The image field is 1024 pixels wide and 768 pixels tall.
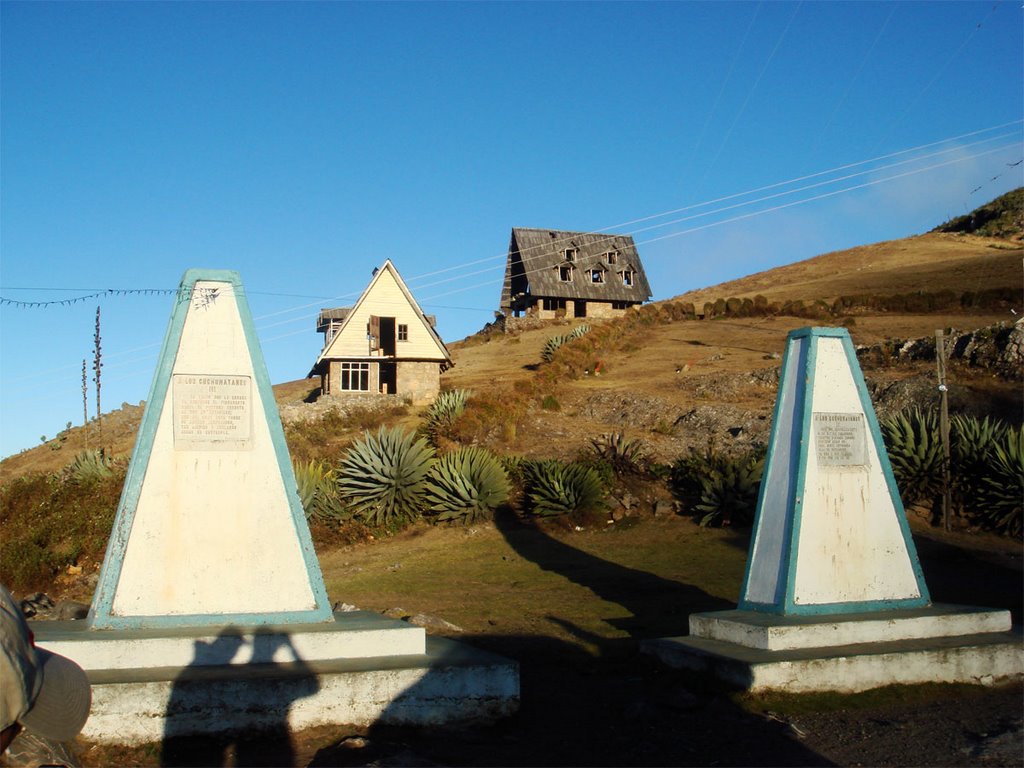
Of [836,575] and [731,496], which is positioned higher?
[731,496]

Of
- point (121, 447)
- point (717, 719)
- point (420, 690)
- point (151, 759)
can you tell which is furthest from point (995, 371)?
point (121, 447)

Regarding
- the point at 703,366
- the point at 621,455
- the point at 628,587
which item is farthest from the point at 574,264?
the point at 628,587

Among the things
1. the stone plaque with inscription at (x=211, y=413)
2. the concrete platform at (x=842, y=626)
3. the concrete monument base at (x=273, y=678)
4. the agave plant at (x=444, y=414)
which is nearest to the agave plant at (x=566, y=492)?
the agave plant at (x=444, y=414)

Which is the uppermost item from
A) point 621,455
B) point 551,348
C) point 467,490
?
point 551,348

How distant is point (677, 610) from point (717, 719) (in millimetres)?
4164

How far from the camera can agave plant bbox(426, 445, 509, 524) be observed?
17391 millimetres

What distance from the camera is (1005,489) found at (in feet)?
45.1

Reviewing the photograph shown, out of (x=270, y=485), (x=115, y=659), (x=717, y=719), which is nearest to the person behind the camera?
(x=115, y=659)

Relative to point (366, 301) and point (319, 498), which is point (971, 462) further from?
point (366, 301)

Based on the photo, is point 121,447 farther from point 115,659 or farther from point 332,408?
point 115,659

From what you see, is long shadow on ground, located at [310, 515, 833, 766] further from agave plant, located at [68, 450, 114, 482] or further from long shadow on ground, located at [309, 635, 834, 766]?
agave plant, located at [68, 450, 114, 482]

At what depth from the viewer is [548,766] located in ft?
18.0

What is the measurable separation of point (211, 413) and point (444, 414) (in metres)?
17.2

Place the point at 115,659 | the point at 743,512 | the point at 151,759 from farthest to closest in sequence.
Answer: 1. the point at 743,512
2. the point at 115,659
3. the point at 151,759
